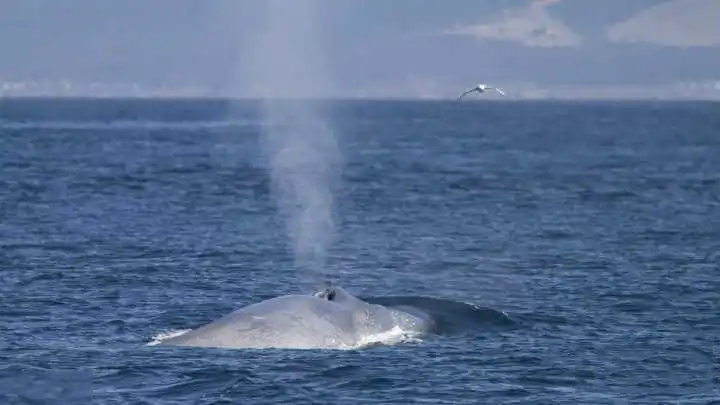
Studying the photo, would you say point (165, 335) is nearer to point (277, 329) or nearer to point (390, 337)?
point (277, 329)

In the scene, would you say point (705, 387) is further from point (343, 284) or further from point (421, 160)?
point (421, 160)

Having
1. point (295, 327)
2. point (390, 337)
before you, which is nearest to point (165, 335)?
point (295, 327)

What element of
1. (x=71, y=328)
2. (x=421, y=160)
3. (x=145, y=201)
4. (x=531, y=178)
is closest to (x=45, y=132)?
(x=421, y=160)

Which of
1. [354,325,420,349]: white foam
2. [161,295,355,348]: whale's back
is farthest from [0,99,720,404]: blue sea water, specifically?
[161,295,355,348]: whale's back

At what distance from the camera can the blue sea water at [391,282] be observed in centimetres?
3164

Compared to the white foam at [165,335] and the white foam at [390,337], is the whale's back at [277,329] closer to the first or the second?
the white foam at [165,335]

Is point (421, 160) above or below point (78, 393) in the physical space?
above

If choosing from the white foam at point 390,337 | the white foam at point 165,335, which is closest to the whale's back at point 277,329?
the white foam at point 165,335

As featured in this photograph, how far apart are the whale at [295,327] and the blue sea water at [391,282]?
21.8 inches

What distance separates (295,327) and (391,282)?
1376 centimetres

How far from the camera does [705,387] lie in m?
31.8

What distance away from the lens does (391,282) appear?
158ft

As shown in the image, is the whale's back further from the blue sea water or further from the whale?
the blue sea water

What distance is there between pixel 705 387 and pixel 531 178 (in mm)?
69093
